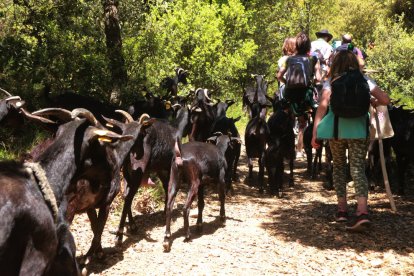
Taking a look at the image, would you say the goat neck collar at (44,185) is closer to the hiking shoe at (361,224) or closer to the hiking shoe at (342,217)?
the hiking shoe at (361,224)

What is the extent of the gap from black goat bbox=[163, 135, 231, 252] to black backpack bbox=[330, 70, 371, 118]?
2.05 m

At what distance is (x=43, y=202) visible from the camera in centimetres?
324

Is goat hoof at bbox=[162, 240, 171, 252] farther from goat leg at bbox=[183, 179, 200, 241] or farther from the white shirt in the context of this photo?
the white shirt

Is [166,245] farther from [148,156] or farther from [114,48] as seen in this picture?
[114,48]

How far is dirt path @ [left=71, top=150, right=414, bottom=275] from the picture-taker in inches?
231

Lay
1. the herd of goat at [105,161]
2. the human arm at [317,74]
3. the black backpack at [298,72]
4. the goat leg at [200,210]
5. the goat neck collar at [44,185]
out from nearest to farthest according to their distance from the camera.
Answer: the herd of goat at [105,161]
the goat neck collar at [44,185]
the goat leg at [200,210]
the black backpack at [298,72]
the human arm at [317,74]

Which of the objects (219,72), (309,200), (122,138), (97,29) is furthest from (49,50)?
(219,72)

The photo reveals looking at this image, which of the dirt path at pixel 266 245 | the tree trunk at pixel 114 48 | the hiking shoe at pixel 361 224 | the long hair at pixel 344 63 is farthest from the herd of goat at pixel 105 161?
the long hair at pixel 344 63

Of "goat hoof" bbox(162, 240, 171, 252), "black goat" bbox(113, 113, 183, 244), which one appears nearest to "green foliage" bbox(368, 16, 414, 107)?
"black goat" bbox(113, 113, 183, 244)

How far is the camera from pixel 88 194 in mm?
5375

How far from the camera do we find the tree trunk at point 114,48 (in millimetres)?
10164

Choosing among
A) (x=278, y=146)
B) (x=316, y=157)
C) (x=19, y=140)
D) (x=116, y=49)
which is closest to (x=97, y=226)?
(x=19, y=140)

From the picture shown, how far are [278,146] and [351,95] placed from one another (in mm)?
3601

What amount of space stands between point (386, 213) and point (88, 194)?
5104mm
